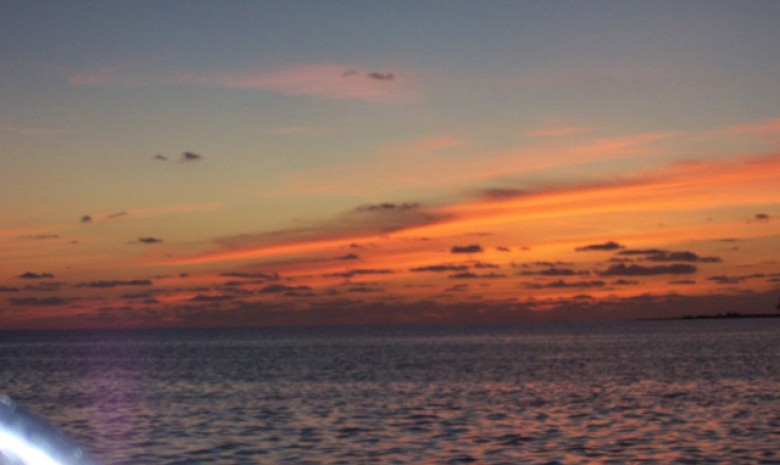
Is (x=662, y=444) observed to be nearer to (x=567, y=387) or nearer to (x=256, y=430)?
(x=256, y=430)

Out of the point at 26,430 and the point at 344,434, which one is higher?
the point at 26,430

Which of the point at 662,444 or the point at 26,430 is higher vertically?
the point at 26,430

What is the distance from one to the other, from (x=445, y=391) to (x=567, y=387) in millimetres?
8299

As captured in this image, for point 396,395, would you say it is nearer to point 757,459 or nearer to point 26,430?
point 757,459

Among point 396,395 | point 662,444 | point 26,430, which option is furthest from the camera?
point 396,395

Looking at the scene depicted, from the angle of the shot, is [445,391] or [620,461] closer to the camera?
[620,461]

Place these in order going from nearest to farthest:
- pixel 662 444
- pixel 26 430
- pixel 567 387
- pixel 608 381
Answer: pixel 26 430 < pixel 662 444 < pixel 567 387 < pixel 608 381

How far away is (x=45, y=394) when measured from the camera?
A: 73375 millimetres

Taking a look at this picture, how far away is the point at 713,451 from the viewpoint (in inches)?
1409

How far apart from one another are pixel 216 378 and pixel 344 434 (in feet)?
158

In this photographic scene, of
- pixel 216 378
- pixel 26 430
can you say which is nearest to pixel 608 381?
pixel 216 378

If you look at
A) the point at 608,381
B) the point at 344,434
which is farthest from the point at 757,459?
the point at 608,381

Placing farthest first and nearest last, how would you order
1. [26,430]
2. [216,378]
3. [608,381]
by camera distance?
[216,378] → [608,381] → [26,430]

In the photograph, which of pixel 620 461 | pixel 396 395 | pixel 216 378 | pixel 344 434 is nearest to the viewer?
pixel 620 461
